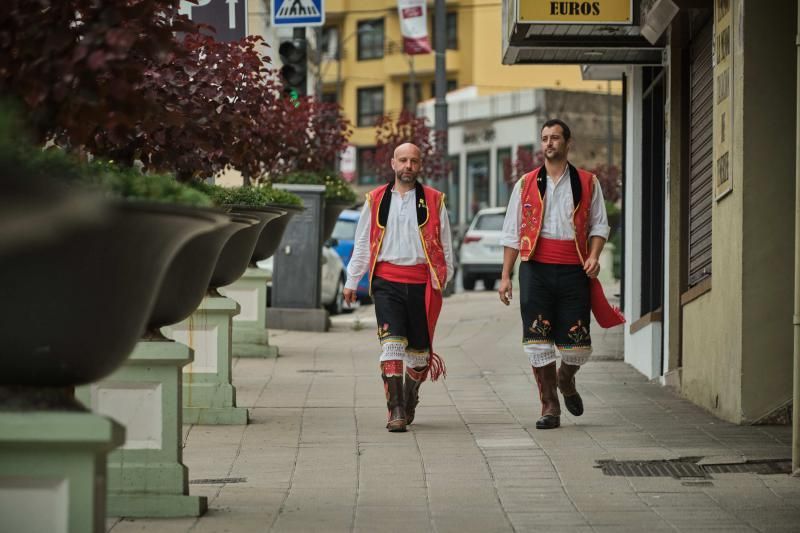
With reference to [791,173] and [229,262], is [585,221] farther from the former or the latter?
[229,262]

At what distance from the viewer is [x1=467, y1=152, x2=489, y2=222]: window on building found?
6131cm

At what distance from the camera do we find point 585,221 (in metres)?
10.2

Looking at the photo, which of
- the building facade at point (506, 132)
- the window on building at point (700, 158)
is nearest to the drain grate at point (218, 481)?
the window on building at point (700, 158)

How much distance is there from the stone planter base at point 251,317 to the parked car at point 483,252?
1763 cm

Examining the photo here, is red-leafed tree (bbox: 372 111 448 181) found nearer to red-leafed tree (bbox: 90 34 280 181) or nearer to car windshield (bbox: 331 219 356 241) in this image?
car windshield (bbox: 331 219 356 241)

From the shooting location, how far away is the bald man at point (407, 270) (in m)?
10.3

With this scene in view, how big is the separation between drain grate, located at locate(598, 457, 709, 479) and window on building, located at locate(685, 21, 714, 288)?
3.10 meters

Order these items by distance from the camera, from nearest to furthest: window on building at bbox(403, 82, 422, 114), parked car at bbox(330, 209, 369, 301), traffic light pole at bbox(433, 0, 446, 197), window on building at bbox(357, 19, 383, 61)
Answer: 1. parked car at bbox(330, 209, 369, 301)
2. traffic light pole at bbox(433, 0, 446, 197)
3. window on building at bbox(403, 82, 422, 114)
4. window on building at bbox(357, 19, 383, 61)

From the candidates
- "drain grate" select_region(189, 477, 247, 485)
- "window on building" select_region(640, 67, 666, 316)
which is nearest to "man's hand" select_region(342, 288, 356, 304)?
"drain grate" select_region(189, 477, 247, 485)

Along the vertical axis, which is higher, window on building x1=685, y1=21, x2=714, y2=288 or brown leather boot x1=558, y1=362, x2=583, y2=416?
window on building x1=685, y1=21, x2=714, y2=288

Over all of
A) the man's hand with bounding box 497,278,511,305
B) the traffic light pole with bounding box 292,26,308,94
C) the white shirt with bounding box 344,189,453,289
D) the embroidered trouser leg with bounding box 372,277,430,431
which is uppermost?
the traffic light pole with bounding box 292,26,308,94

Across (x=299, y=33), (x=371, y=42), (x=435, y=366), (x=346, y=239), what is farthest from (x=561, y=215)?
(x=371, y=42)

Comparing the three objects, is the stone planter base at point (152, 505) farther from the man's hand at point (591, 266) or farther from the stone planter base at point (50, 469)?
the man's hand at point (591, 266)

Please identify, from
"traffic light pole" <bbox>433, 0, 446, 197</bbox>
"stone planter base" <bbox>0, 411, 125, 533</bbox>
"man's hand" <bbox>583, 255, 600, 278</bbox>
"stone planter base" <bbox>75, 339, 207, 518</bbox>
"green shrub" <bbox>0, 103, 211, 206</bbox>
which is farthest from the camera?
"traffic light pole" <bbox>433, 0, 446, 197</bbox>
